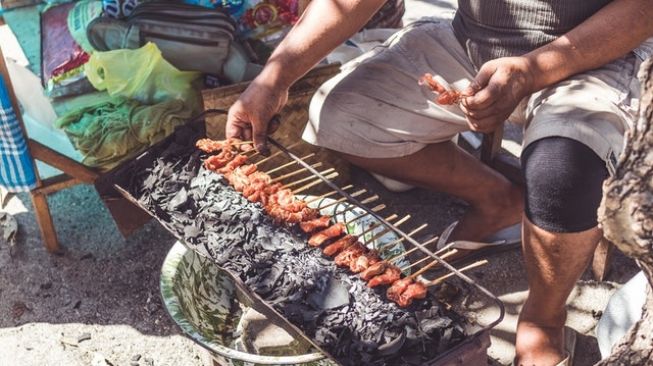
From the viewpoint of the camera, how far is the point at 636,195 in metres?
1.71

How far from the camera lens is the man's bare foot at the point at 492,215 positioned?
373cm

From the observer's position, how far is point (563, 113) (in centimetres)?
286

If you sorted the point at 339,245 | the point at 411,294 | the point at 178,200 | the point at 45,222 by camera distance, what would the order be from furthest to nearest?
the point at 45,222 → the point at 178,200 → the point at 339,245 → the point at 411,294

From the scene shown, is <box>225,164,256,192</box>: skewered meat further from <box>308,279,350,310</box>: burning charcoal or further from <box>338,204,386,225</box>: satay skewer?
<box>308,279,350,310</box>: burning charcoal

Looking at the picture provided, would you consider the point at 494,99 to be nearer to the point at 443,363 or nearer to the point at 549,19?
the point at 549,19

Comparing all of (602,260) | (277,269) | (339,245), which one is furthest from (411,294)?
(602,260)

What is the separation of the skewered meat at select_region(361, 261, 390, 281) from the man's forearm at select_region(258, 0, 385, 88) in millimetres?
1012

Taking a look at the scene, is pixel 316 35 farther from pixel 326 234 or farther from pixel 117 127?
pixel 117 127

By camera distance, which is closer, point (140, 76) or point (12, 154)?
point (12, 154)

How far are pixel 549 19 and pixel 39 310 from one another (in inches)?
109

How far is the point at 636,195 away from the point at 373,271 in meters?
1.18

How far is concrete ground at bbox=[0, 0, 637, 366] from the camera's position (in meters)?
3.52

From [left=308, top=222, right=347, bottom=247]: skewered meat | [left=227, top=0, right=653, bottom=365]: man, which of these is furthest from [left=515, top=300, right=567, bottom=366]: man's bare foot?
[left=308, top=222, right=347, bottom=247]: skewered meat

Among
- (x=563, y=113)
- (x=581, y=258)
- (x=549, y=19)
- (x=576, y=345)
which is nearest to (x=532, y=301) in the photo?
(x=581, y=258)
